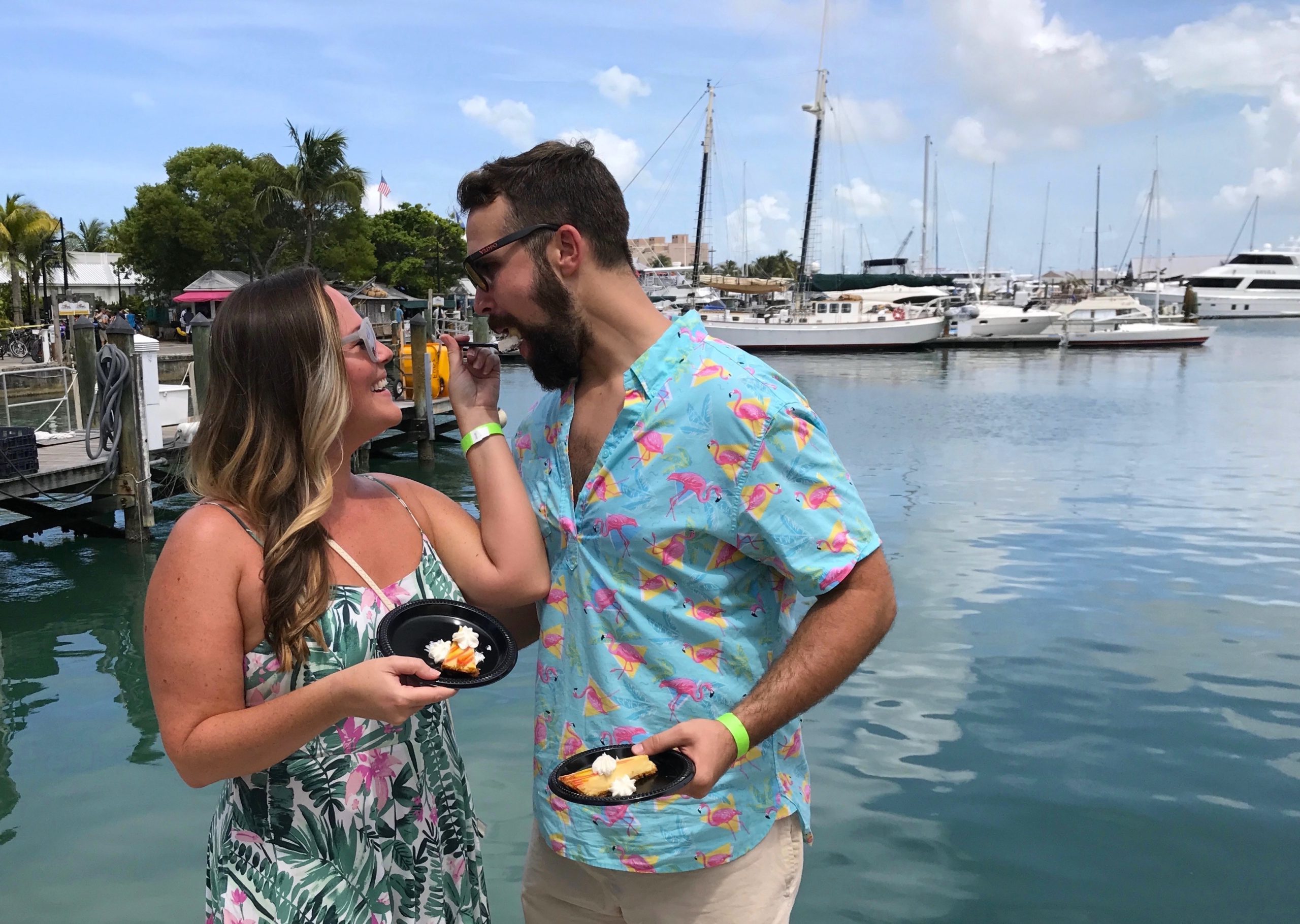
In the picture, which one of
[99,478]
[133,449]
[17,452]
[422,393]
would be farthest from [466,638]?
[422,393]

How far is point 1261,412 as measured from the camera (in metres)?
24.9

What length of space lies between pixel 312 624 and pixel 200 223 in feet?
157

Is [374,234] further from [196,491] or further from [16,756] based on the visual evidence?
[196,491]

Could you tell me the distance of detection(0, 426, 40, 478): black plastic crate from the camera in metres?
Result: 10.7

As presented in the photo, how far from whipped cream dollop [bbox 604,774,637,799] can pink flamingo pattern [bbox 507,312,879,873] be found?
27 centimetres

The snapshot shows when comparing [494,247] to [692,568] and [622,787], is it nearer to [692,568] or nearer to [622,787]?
[692,568]

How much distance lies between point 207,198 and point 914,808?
46.9 meters

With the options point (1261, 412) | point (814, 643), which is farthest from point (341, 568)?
point (1261, 412)

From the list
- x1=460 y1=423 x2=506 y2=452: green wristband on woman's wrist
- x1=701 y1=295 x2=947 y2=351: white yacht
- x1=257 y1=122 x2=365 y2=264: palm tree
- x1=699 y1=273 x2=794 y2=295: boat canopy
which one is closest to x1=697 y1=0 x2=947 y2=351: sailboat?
x1=701 y1=295 x2=947 y2=351: white yacht

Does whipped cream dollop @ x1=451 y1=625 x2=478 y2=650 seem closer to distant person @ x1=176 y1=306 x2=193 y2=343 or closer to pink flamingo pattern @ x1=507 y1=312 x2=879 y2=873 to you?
pink flamingo pattern @ x1=507 y1=312 x2=879 y2=873

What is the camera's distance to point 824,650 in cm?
182

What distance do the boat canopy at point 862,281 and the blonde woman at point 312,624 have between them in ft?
248

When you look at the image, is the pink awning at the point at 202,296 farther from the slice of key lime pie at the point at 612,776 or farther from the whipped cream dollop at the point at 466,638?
the slice of key lime pie at the point at 612,776

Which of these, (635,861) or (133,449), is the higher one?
(635,861)
